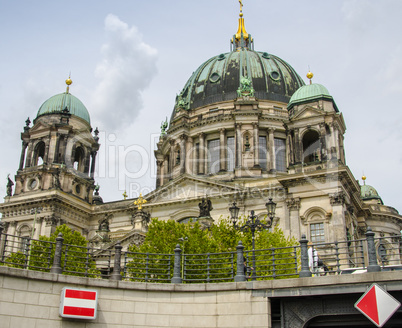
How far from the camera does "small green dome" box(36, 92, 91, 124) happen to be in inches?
2103

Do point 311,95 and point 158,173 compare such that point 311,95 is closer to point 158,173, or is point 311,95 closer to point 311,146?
point 311,146

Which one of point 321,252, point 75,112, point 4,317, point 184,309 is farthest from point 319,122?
point 4,317

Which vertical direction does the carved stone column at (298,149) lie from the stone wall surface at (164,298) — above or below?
above

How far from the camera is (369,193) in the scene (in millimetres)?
61438

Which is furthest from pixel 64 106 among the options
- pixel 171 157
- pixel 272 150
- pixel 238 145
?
pixel 272 150

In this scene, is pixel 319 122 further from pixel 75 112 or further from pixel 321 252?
pixel 75 112

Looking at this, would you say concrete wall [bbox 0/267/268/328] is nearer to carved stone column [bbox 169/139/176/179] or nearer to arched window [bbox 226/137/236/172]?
arched window [bbox 226/137/236/172]

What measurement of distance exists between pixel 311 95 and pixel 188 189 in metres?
14.3

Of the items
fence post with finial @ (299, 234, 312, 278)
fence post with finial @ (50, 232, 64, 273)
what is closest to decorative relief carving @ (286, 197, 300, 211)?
fence post with finial @ (299, 234, 312, 278)

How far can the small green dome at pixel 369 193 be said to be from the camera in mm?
60444

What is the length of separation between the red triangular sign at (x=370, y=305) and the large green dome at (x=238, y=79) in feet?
149

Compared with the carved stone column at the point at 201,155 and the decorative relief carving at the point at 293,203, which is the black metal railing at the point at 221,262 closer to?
the decorative relief carving at the point at 293,203

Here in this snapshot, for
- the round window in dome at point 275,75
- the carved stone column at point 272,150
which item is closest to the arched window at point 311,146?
the carved stone column at point 272,150

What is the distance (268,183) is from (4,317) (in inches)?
1309
